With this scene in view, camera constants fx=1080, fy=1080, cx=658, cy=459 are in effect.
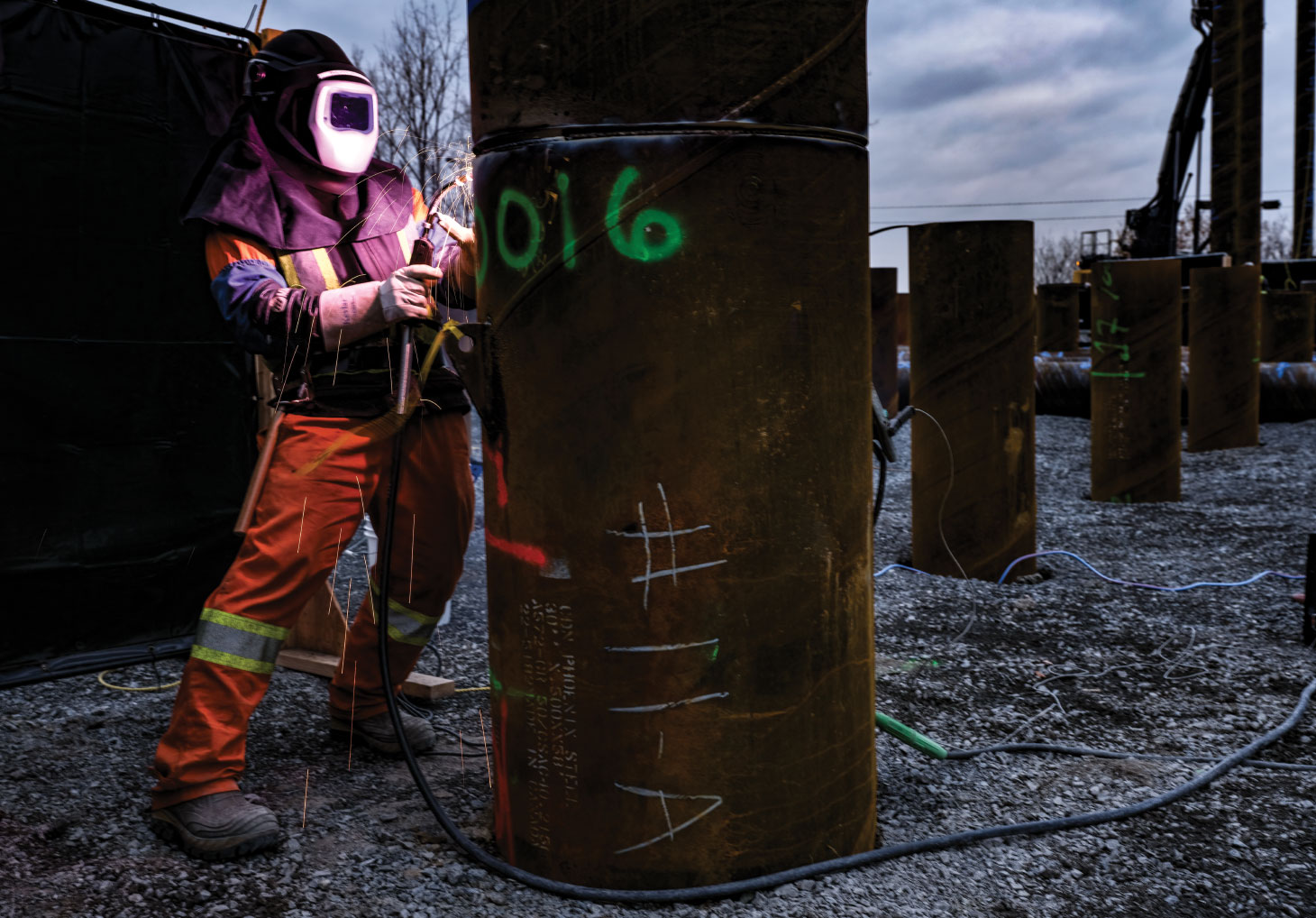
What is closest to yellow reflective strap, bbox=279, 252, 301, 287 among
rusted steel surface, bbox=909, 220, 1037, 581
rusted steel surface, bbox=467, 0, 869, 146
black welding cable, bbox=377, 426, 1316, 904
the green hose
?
black welding cable, bbox=377, 426, 1316, 904

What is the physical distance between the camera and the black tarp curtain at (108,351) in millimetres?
4102

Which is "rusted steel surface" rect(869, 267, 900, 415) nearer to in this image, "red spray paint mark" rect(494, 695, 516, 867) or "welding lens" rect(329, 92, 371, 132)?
"welding lens" rect(329, 92, 371, 132)

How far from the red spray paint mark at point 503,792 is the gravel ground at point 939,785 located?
79mm

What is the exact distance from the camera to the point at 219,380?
4703 mm

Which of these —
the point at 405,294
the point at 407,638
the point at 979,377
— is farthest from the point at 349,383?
the point at 979,377

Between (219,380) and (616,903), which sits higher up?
(219,380)

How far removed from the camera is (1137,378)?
287 inches

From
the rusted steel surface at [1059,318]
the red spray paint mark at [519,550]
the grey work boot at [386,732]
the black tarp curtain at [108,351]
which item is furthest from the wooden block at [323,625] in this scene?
the rusted steel surface at [1059,318]

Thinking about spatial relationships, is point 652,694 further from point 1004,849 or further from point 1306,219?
point 1306,219

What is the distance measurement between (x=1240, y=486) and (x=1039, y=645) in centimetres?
484

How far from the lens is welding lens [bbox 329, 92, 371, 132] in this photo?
288 cm

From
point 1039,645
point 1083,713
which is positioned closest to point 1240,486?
point 1039,645

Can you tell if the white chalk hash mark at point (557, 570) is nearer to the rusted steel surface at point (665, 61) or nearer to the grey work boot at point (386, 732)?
the rusted steel surface at point (665, 61)

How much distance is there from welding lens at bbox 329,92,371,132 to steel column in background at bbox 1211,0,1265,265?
20979 mm
